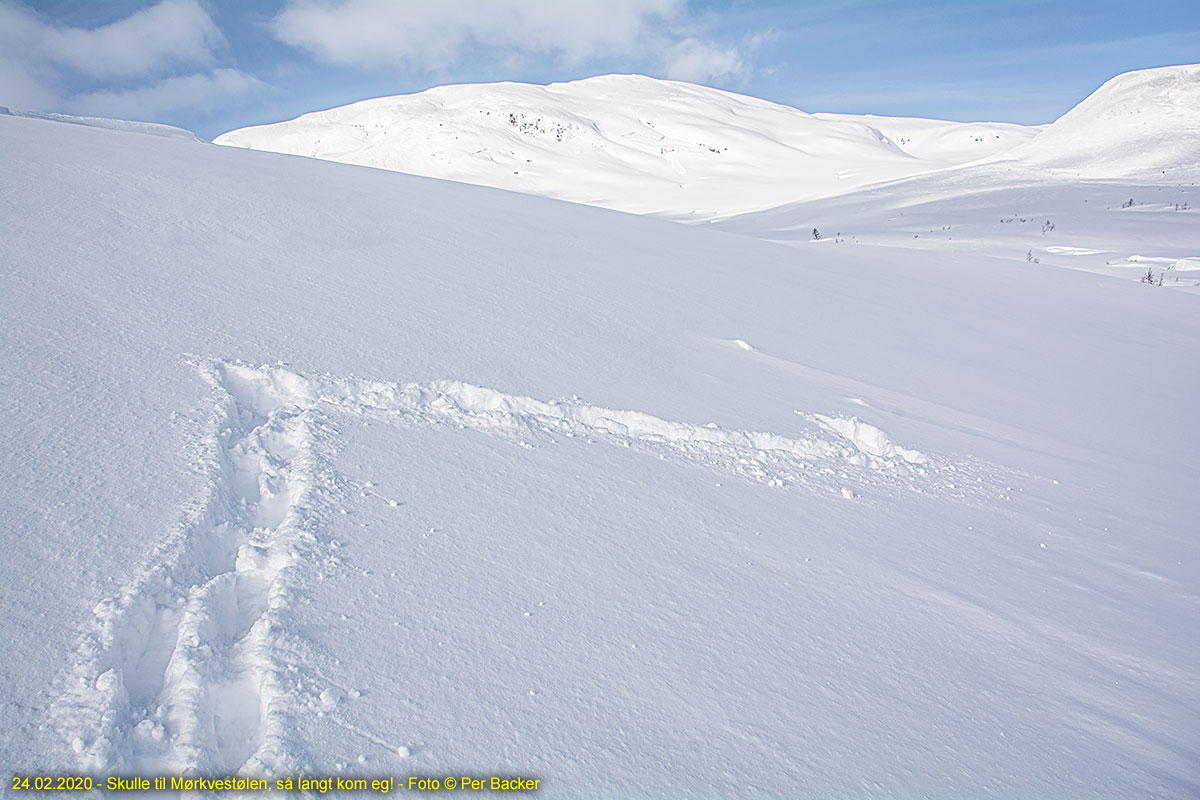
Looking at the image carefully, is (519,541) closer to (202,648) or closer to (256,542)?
(256,542)

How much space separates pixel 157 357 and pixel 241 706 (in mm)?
1742

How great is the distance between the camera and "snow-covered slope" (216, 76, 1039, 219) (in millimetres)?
29750

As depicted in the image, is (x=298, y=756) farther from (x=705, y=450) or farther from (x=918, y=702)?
(x=705, y=450)

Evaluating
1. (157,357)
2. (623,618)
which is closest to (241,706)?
(623,618)

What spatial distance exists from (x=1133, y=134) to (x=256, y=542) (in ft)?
111

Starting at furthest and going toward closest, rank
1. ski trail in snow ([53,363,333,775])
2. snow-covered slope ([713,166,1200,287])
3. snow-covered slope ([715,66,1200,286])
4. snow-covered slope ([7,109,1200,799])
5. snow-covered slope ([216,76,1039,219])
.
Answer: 1. snow-covered slope ([216,76,1039,219])
2. snow-covered slope ([715,66,1200,286])
3. snow-covered slope ([713,166,1200,287])
4. snow-covered slope ([7,109,1200,799])
5. ski trail in snow ([53,363,333,775])

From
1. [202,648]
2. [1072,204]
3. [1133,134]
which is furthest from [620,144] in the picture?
[202,648]

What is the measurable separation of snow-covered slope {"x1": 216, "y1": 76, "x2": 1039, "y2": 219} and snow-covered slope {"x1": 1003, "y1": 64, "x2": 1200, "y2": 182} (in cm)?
522

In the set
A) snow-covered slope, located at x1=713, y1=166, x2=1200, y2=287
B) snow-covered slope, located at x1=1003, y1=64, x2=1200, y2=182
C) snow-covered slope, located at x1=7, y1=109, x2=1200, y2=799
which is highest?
snow-covered slope, located at x1=1003, y1=64, x2=1200, y2=182

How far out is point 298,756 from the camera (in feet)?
4.24

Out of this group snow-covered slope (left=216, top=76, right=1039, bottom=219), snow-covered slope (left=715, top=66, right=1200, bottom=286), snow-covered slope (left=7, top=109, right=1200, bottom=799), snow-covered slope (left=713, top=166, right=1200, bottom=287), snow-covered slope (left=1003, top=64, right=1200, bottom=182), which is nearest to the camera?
snow-covered slope (left=7, top=109, right=1200, bottom=799)

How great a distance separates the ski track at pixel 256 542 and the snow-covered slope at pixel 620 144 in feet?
65.6

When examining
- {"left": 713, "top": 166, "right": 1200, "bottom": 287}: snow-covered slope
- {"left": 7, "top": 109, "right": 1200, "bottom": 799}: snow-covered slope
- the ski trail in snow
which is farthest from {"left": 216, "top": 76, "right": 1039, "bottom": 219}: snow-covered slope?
the ski trail in snow

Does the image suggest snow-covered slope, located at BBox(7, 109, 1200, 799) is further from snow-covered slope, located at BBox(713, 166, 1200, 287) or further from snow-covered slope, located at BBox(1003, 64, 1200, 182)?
snow-covered slope, located at BBox(1003, 64, 1200, 182)
